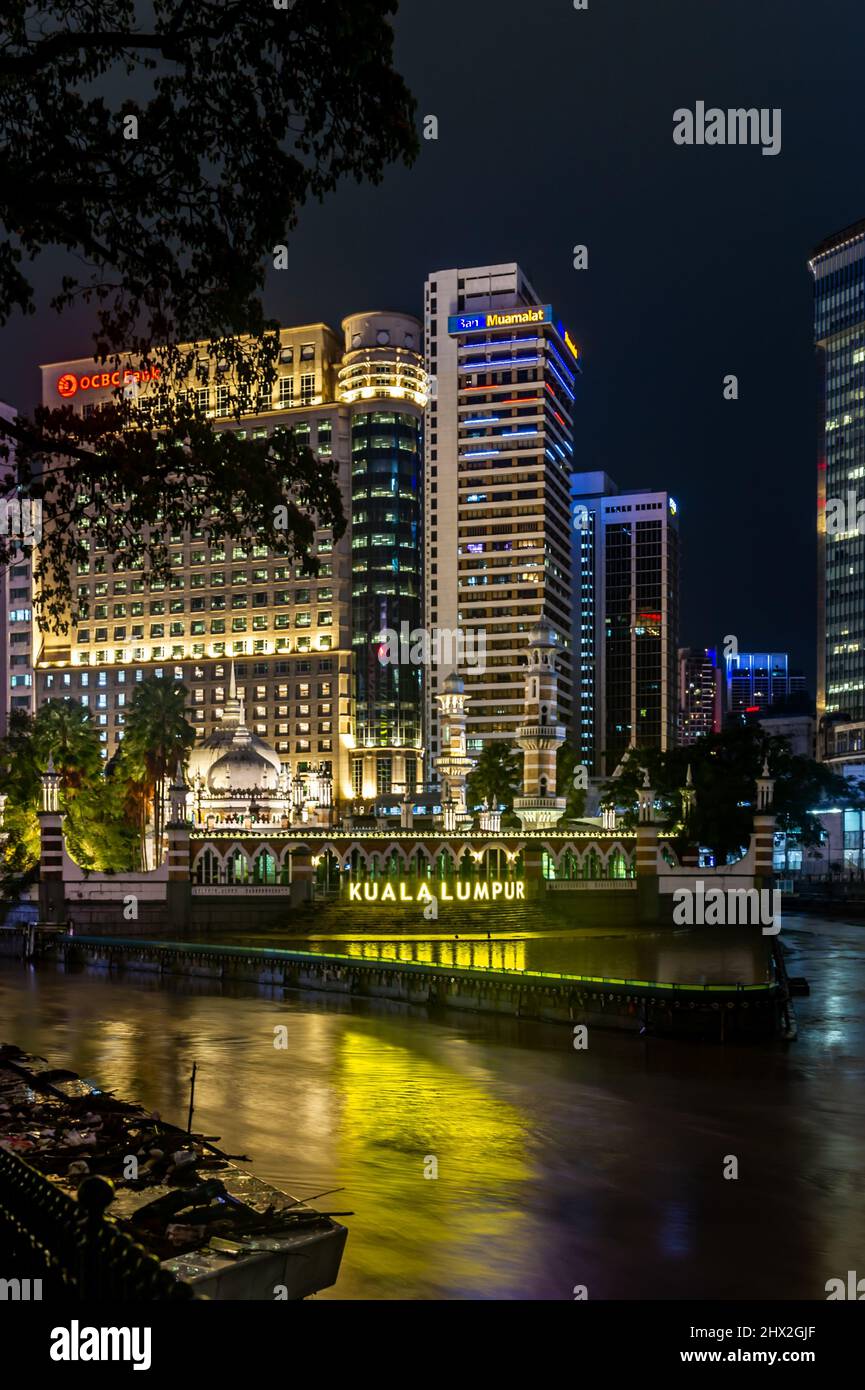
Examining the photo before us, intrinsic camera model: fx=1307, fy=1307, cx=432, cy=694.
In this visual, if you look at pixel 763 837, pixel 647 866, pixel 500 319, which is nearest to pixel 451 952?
pixel 647 866

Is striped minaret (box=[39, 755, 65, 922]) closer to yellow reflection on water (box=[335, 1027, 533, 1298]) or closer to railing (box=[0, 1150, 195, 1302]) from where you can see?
yellow reflection on water (box=[335, 1027, 533, 1298])

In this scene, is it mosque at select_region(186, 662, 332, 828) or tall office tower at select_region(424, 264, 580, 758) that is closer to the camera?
mosque at select_region(186, 662, 332, 828)

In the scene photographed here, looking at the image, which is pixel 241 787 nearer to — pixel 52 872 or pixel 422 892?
pixel 52 872

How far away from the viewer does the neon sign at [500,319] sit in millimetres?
183125

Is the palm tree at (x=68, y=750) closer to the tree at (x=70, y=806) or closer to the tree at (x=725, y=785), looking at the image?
the tree at (x=70, y=806)

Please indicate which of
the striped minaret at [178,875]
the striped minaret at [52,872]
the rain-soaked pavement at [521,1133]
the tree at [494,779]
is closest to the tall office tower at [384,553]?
the tree at [494,779]

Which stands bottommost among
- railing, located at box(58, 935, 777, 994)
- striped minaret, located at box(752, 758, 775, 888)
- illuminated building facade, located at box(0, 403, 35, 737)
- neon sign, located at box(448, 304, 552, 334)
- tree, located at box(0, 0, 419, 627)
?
railing, located at box(58, 935, 777, 994)

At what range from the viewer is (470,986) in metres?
40.4

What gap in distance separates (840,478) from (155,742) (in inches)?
5305

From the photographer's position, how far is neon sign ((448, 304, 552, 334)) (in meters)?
183

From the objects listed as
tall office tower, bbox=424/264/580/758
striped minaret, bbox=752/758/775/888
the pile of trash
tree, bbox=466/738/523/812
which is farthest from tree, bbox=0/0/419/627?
tall office tower, bbox=424/264/580/758

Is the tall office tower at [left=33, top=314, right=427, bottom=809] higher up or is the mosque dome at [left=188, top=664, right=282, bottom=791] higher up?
the tall office tower at [left=33, top=314, right=427, bottom=809]

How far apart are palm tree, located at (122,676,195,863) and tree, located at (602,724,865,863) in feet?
103
